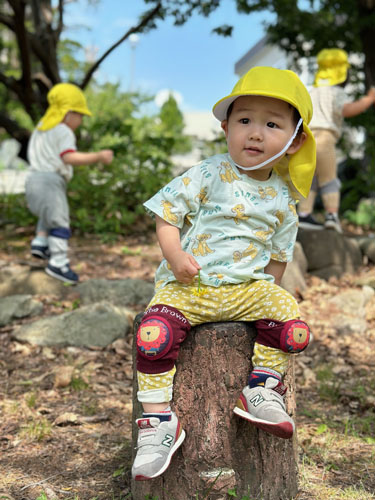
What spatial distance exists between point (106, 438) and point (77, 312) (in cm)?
153

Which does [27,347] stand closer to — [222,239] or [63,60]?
[222,239]

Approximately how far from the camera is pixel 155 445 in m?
1.93

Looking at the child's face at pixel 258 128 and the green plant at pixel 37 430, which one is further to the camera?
the green plant at pixel 37 430

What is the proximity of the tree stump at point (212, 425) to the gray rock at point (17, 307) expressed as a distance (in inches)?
100

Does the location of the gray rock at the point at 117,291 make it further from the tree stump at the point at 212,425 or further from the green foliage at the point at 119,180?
the tree stump at the point at 212,425

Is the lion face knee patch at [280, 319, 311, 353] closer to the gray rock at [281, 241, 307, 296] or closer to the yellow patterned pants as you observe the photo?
the yellow patterned pants

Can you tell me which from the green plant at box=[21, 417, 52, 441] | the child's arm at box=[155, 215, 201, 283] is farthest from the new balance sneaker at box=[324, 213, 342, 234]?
the child's arm at box=[155, 215, 201, 283]

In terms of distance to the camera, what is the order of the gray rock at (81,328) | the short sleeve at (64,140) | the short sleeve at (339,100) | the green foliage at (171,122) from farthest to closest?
the green foliage at (171,122) < the short sleeve at (339,100) < the short sleeve at (64,140) < the gray rock at (81,328)

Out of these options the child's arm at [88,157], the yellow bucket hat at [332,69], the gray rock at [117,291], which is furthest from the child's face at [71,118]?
the yellow bucket hat at [332,69]

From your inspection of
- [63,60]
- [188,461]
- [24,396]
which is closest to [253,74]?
[188,461]

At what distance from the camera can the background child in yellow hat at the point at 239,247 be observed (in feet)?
6.63

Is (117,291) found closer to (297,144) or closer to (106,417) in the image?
(106,417)

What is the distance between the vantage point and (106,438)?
283cm

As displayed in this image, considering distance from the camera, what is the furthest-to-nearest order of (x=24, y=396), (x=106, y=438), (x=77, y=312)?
(x=77, y=312)
(x=24, y=396)
(x=106, y=438)
